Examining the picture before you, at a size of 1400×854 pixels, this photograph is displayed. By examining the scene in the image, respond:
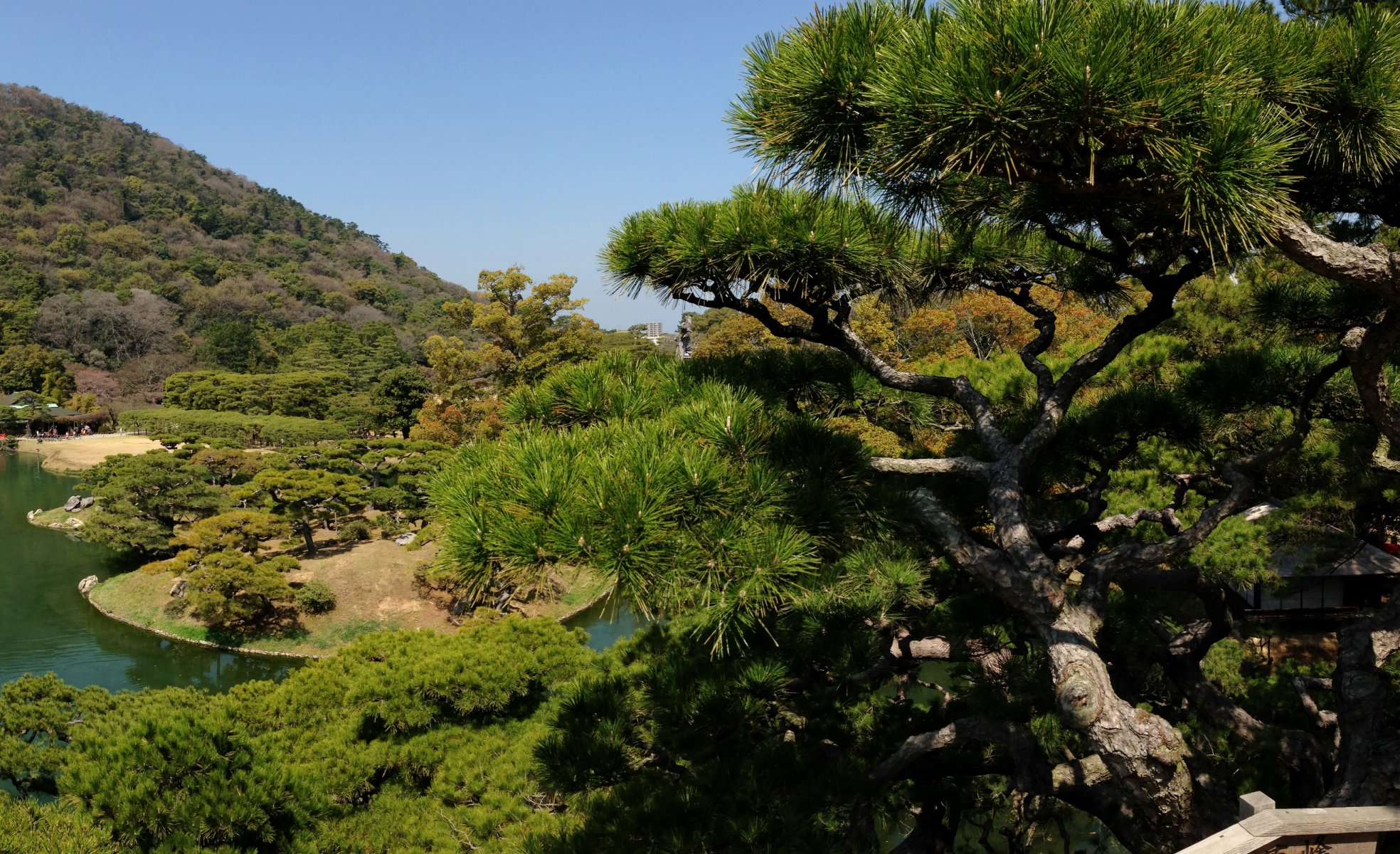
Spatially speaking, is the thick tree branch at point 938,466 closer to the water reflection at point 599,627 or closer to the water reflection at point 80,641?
the water reflection at point 599,627

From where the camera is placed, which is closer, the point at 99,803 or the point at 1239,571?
the point at 99,803

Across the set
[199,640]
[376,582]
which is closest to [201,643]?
[199,640]

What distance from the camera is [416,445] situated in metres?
16.1

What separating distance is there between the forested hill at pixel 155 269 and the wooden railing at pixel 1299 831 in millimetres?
35101

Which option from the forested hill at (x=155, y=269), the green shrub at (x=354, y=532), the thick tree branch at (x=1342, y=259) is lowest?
the green shrub at (x=354, y=532)

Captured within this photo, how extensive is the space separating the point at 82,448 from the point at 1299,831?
99.2ft

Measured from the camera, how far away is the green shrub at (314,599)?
11180mm

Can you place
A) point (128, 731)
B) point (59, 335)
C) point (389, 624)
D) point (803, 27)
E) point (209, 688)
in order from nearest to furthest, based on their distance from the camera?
point (803, 27)
point (128, 731)
point (209, 688)
point (389, 624)
point (59, 335)

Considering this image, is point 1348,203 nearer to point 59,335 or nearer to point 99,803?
point 99,803

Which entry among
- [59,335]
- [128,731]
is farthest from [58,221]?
[128,731]

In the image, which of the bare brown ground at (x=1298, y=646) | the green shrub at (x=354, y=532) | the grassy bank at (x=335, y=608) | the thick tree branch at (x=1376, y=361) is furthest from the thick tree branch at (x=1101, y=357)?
the green shrub at (x=354, y=532)

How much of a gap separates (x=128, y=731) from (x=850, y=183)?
3507mm

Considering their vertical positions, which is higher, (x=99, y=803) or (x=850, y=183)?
(x=850, y=183)

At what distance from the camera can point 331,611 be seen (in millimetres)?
11383
